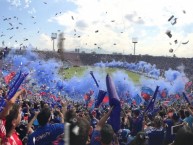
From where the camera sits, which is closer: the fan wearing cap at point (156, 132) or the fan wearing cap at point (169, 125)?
the fan wearing cap at point (156, 132)

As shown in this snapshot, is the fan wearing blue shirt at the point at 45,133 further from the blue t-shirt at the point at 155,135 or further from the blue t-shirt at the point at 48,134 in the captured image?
the blue t-shirt at the point at 155,135

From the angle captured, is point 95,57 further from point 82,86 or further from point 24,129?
point 24,129

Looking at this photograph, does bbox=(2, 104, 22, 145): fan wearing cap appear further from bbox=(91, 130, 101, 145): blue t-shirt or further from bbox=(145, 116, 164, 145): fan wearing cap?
bbox=(145, 116, 164, 145): fan wearing cap

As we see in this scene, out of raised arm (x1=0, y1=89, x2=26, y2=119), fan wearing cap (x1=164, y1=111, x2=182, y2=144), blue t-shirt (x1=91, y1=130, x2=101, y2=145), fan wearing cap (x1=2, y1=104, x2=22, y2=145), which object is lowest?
fan wearing cap (x1=164, y1=111, x2=182, y2=144)

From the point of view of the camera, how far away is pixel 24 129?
7.46 metres

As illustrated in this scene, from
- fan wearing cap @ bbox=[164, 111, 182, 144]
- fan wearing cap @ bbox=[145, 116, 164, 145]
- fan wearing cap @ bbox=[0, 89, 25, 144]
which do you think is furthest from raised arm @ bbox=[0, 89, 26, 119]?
fan wearing cap @ bbox=[164, 111, 182, 144]

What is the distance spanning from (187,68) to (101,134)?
61.3 metres

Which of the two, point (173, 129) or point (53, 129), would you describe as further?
point (173, 129)

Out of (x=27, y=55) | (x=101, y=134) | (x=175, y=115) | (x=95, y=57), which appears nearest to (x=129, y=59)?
(x=95, y=57)

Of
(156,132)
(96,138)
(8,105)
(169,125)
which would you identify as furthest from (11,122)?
(169,125)

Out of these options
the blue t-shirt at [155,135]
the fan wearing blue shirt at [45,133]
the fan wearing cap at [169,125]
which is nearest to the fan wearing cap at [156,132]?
the blue t-shirt at [155,135]

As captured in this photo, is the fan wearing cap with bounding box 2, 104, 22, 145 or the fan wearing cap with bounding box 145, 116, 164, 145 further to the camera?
the fan wearing cap with bounding box 145, 116, 164, 145

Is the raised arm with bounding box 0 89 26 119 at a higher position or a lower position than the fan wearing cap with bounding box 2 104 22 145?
higher

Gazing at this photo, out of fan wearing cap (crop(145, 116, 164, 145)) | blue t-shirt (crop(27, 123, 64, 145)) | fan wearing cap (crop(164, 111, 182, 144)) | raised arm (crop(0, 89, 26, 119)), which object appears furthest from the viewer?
fan wearing cap (crop(164, 111, 182, 144))
